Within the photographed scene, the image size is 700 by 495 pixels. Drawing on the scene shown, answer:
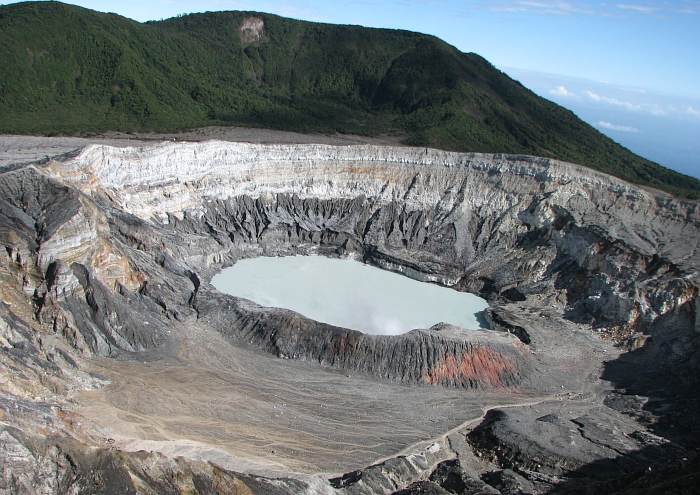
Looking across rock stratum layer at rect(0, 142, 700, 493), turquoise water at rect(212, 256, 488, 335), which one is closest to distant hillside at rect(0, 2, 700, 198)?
rock stratum layer at rect(0, 142, 700, 493)

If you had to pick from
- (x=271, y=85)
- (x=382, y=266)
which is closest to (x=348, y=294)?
(x=382, y=266)

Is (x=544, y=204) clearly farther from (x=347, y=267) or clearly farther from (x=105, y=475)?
(x=105, y=475)

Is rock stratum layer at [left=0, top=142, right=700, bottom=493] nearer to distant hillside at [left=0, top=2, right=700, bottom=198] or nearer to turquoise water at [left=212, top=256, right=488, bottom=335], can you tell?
turquoise water at [left=212, top=256, right=488, bottom=335]

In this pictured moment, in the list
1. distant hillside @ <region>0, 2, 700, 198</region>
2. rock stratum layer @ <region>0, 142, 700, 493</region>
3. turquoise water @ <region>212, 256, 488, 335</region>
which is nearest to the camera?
rock stratum layer @ <region>0, 142, 700, 493</region>

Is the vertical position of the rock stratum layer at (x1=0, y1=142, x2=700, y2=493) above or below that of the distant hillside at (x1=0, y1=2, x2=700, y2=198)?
below

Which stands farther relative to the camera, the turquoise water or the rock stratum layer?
the turquoise water

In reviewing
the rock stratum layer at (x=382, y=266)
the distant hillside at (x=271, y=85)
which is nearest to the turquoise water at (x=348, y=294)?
the rock stratum layer at (x=382, y=266)

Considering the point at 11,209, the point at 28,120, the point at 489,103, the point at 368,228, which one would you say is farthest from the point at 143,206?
the point at 489,103
